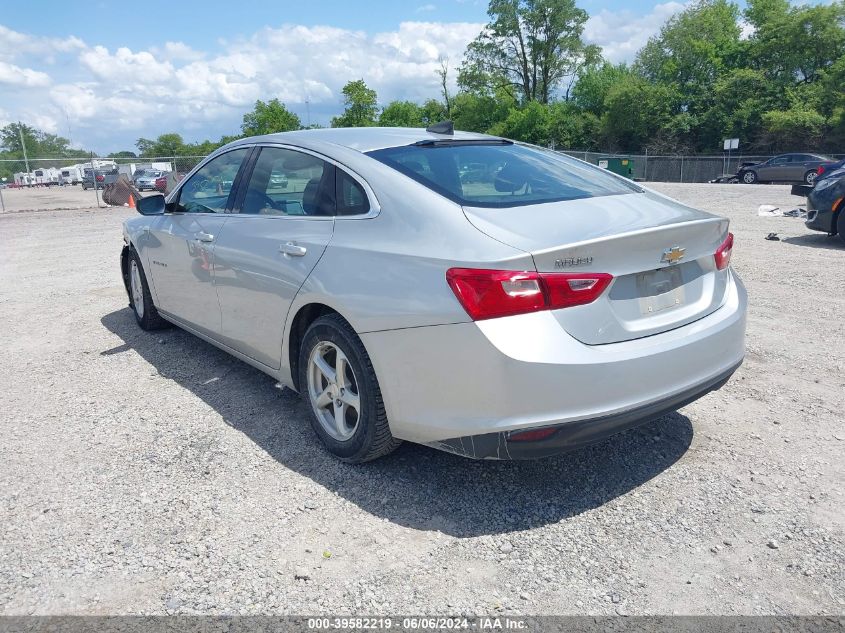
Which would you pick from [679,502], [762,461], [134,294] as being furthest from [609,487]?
[134,294]

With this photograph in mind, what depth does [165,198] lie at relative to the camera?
5215 millimetres

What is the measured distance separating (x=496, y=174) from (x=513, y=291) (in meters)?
1.08

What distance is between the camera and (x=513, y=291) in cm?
254

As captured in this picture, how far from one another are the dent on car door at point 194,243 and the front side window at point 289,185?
11.3 inches

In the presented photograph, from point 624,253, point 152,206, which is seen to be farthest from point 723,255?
point 152,206

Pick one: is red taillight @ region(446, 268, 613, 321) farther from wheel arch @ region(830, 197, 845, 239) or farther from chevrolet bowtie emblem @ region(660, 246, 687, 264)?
wheel arch @ region(830, 197, 845, 239)

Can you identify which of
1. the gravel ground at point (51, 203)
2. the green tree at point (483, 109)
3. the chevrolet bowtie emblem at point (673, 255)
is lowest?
the gravel ground at point (51, 203)

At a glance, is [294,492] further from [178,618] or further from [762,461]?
[762,461]

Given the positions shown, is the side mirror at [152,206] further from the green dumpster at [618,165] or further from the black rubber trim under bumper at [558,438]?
the green dumpster at [618,165]

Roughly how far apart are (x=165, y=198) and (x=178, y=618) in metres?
3.70

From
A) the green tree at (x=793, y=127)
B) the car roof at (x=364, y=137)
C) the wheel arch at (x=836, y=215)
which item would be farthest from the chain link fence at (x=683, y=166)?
the car roof at (x=364, y=137)

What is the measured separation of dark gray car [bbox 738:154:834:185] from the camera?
3203 centimetres

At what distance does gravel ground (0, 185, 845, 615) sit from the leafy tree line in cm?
4142

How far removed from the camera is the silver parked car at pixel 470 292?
101 inches
